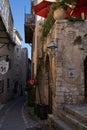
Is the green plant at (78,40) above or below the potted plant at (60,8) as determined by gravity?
below

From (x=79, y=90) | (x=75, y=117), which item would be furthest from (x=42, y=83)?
(x=75, y=117)

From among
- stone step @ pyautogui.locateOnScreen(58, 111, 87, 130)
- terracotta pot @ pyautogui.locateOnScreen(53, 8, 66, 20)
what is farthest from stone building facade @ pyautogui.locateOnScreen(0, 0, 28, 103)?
stone step @ pyautogui.locateOnScreen(58, 111, 87, 130)

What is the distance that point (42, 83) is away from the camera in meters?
17.9

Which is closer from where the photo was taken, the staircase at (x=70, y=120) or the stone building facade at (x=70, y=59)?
the staircase at (x=70, y=120)

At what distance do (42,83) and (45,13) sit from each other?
4800 millimetres

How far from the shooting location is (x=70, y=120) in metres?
9.61

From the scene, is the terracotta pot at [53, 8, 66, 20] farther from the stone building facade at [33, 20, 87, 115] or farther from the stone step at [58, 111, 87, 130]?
the stone step at [58, 111, 87, 130]

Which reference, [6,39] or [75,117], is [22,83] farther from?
[75,117]

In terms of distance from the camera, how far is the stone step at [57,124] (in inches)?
379

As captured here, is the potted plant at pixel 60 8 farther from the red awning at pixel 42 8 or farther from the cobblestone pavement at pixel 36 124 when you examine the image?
the cobblestone pavement at pixel 36 124

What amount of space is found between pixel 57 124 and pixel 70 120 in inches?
35.0

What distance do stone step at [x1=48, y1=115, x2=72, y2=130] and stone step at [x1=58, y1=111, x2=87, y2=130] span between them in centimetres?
13

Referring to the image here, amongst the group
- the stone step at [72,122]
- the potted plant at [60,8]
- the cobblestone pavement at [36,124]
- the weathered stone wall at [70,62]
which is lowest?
the cobblestone pavement at [36,124]

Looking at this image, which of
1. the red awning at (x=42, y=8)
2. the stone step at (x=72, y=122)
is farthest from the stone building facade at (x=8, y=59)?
the stone step at (x=72, y=122)
